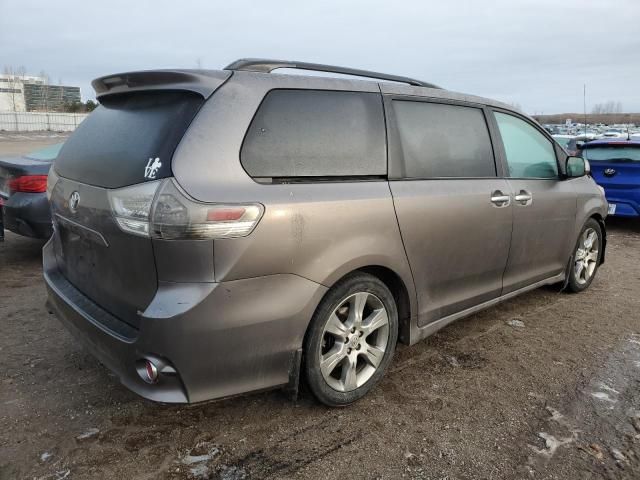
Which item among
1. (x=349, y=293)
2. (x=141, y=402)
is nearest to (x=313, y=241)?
(x=349, y=293)

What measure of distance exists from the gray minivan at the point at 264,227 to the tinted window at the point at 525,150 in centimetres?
43

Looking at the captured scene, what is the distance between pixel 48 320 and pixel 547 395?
3.59 meters

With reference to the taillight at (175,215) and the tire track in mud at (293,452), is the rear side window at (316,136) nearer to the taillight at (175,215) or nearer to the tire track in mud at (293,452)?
the taillight at (175,215)

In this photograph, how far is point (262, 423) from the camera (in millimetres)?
2730

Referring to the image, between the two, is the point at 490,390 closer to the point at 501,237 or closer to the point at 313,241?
the point at 501,237

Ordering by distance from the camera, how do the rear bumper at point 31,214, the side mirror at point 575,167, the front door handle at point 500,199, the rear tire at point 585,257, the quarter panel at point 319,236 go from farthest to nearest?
the rear bumper at point 31,214, the rear tire at point 585,257, the side mirror at point 575,167, the front door handle at point 500,199, the quarter panel at point 319,236

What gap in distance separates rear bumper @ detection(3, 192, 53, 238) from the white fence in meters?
49.0

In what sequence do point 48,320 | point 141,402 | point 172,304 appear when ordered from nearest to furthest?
point 172,304 < point 141,402 < point 48,320

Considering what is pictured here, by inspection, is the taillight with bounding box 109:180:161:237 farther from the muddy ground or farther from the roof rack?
the muddy ground

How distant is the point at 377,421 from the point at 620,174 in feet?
22.9

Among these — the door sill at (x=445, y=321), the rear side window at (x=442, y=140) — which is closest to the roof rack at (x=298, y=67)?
the rear side window at (x=442, y=140)

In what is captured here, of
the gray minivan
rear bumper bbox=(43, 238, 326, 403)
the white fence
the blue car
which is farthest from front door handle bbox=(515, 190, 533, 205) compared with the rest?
the white fence

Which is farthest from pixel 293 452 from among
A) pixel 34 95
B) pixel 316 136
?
pixel 34 95

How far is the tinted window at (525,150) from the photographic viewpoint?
12.7ft
